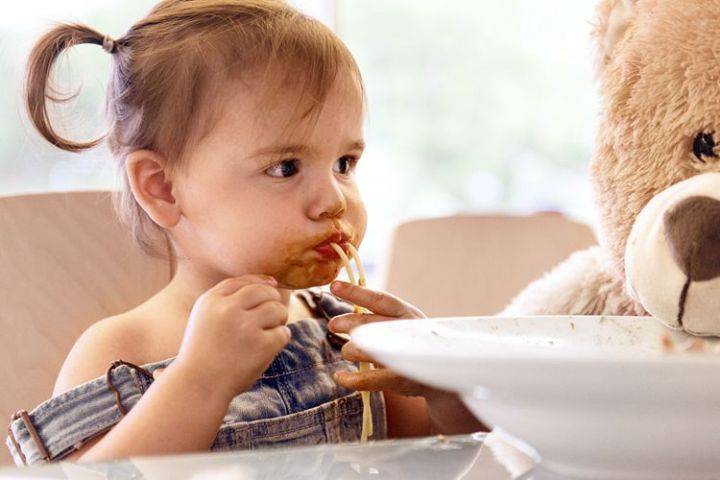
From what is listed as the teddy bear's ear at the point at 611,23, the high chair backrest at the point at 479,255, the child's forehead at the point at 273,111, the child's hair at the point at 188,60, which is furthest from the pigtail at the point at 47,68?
the high chair backrest at the point at 479,255

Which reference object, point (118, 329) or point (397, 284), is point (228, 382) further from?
point (397, 284)

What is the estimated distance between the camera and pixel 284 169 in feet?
2.80

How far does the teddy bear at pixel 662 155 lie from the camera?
0.56 metres

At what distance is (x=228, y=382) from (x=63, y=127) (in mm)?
387

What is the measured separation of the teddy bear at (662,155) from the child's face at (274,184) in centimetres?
23

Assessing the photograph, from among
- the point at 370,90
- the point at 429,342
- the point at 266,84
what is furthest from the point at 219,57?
the point at 370,90

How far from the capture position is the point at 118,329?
0.86 metres

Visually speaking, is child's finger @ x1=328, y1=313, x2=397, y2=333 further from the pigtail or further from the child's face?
the pigtail

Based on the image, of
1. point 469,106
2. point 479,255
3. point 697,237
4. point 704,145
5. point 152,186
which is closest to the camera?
point 697,237

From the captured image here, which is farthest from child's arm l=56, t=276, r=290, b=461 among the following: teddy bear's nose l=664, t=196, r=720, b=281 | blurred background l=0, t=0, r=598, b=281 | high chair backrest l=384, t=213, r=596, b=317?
blurred background l=0, t=0, r=598, b=281

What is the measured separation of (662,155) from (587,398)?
318mm

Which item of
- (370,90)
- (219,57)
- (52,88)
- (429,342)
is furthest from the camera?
(370,90)

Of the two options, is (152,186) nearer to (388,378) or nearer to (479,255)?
(388,378)

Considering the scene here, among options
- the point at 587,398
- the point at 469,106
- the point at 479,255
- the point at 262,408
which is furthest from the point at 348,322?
the point at 469,106
